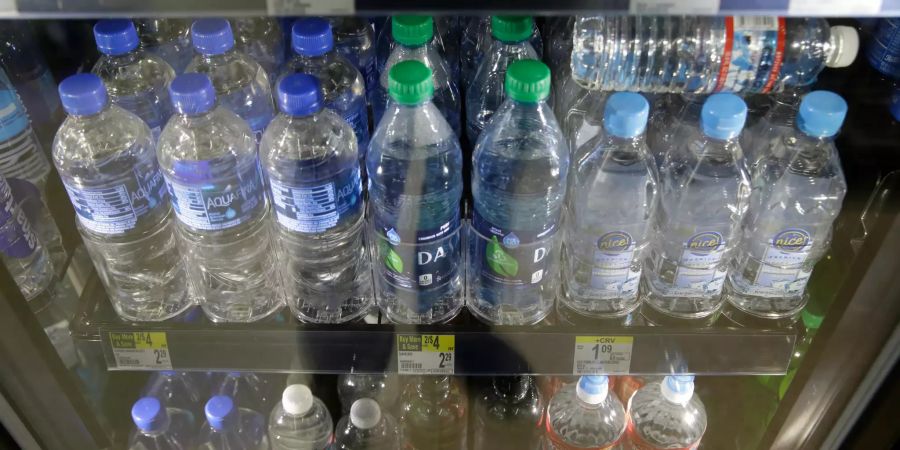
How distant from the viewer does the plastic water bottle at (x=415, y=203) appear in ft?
3.68

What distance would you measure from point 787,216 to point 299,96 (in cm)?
73

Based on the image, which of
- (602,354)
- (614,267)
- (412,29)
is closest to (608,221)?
(614,267)

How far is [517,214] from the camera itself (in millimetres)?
1171

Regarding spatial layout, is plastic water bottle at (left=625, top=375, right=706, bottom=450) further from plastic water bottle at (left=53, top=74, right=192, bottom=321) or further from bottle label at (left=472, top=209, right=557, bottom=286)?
plastic water bottle at (left=53, top=74, right=192, bottom=321)

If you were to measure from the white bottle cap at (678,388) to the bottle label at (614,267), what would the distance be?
0.29 metres

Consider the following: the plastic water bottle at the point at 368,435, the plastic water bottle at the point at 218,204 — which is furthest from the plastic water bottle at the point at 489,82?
the plastic water bottle at the point at 368,435

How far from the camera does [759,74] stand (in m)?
1.10

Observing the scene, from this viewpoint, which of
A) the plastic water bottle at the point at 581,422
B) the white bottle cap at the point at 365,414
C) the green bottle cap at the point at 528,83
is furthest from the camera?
the plastic water bottle at the point at 581,422

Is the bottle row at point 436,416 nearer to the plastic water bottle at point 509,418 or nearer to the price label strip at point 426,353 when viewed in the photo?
the plastic water bottle at point 509,418

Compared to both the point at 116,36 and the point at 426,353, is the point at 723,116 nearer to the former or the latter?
the point at 426,353

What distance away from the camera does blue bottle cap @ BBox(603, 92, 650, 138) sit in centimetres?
103

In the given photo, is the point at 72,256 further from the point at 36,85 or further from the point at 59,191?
the point at 36,85

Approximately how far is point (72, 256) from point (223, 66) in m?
0.41

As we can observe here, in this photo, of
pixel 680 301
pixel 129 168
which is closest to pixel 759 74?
pixel 680 301
